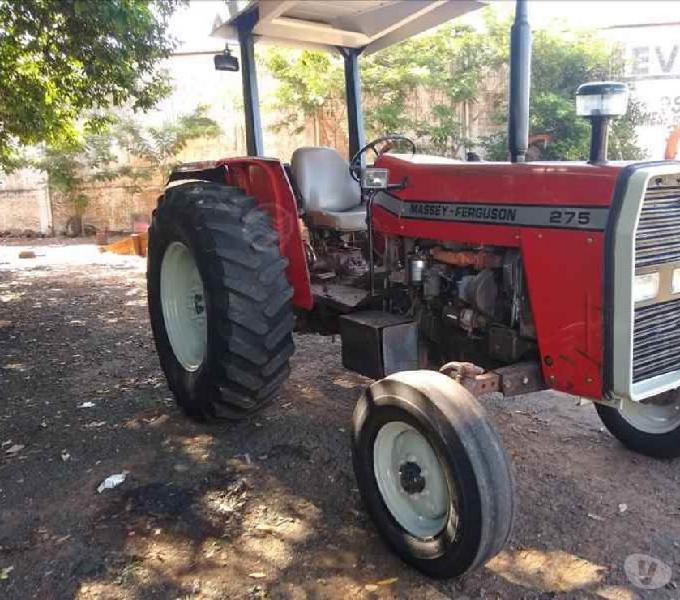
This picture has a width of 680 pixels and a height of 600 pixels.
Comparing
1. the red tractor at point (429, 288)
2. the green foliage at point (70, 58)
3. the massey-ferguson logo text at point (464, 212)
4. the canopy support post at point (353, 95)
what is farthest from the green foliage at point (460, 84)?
the massey-ferguson logo text at point (464, 212)

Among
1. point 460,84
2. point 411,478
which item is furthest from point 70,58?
point 460,84

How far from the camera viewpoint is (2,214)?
1562 centimetres

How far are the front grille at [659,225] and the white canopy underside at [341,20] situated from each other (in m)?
1.85

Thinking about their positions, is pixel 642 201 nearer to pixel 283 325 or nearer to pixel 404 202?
pixel 404 202

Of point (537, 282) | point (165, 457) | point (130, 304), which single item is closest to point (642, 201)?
point (537, 282)

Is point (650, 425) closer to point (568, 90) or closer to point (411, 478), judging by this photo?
point (411, 478)

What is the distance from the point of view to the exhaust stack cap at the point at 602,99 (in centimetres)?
243

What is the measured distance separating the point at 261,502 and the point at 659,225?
2.00m

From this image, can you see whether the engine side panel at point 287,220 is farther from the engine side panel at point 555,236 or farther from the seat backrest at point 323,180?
the engine side panel at point 555,236

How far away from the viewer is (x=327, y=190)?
4.41 m

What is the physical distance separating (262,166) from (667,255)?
2.18 m

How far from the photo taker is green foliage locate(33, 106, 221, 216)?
1440 cm

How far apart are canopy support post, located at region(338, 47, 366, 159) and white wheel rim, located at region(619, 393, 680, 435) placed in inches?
96.0

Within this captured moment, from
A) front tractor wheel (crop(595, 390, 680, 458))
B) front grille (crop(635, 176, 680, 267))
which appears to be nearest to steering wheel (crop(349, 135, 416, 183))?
front grille (crop(635, 176, 680, 267))
